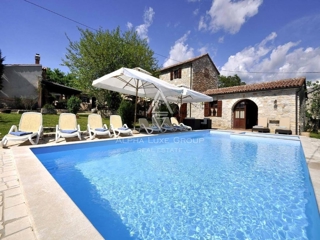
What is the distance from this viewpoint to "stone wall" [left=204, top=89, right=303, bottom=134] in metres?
12.5

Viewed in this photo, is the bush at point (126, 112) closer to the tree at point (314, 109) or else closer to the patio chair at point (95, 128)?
the patio chair at point (95, 128)

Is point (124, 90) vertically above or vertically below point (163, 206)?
above

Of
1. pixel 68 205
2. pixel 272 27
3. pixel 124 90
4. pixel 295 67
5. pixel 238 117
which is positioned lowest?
pixel 68 205

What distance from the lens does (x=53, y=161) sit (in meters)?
4.66

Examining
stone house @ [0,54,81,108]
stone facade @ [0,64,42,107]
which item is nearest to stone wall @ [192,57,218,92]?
stone house @ [0,54,81,108]

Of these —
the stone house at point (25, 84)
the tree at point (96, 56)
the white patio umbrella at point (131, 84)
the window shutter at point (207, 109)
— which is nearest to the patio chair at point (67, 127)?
the white patio umbrella at point (131, 84)

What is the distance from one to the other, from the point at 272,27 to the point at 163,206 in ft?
62.6

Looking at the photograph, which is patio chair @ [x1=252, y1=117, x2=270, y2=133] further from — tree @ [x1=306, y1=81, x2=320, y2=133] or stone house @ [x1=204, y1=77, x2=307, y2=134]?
tree @ [x1=306, y1=81, x2=320, y2=133]

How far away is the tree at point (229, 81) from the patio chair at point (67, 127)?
3892 centimetres

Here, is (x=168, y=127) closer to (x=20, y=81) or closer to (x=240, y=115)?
(x=240, y=115)

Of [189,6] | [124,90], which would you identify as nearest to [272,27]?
[189,6]

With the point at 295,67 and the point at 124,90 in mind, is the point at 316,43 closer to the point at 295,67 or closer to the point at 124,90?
the point at 124,90

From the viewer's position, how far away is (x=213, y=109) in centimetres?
1777

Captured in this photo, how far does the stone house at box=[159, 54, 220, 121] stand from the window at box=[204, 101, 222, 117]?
887 millimetres
